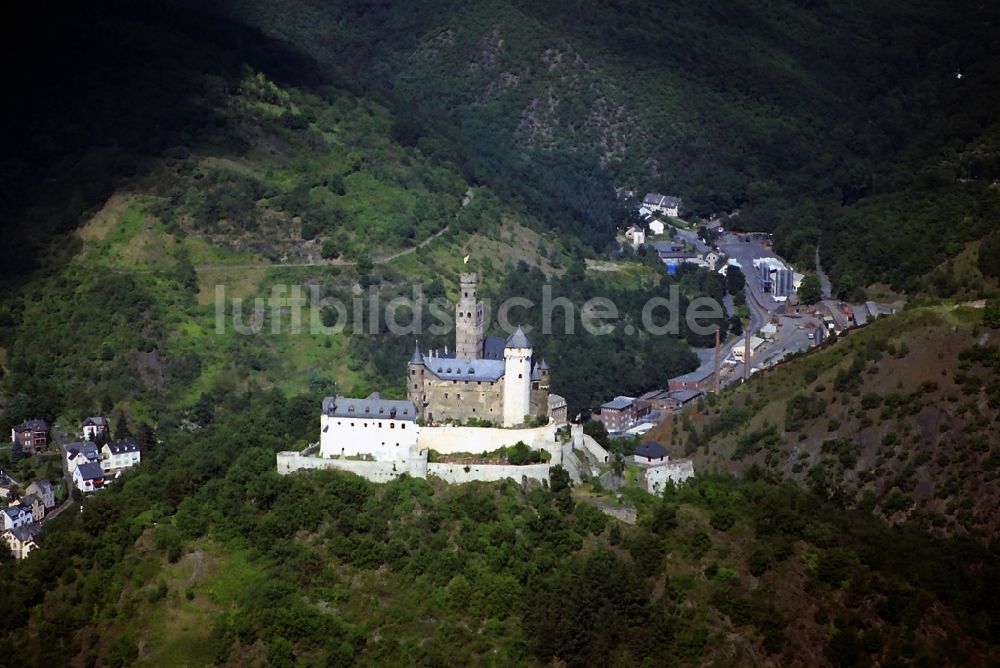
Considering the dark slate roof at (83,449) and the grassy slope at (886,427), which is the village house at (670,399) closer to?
the grassy slope at (886,427)

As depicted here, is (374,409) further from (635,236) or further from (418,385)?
(635,236)

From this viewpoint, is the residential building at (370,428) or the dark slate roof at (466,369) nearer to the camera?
the residential building at (370,428)

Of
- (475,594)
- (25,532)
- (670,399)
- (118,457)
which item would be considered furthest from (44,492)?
(670,399)

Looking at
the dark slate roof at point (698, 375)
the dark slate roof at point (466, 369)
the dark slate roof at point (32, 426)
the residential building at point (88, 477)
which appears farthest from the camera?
the dark slate roof at point (698, 375)

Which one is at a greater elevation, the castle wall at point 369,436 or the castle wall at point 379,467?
the castle wall at point 369,436

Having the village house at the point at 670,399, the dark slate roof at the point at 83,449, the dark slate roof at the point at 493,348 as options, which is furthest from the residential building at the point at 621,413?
the dark slate roof at the point at 83,449
